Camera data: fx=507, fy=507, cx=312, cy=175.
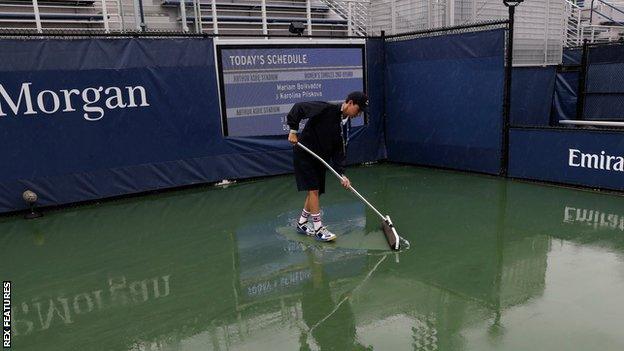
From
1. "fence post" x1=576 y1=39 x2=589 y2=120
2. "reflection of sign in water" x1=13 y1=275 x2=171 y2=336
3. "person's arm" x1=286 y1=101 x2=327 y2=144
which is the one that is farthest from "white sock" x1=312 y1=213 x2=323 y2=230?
"fence post" x1=576 y1=39 x2=589 y2=120

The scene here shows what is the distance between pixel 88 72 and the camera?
7.95 metres

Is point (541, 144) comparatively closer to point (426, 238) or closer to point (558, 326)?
point (426, 238)

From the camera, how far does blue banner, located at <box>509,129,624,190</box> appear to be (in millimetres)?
7500

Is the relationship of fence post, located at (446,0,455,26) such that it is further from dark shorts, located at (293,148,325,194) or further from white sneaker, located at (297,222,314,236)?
white sneaker, located at (297,222,314,236)

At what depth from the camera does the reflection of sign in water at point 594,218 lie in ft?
20.3

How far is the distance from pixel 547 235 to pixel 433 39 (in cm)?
497

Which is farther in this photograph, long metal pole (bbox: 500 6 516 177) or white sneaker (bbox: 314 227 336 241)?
long metal pole (bbox: 500 6 516 177)

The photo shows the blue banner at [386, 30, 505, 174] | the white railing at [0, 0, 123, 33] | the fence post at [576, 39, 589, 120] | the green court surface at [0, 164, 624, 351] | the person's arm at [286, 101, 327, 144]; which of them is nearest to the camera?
the green court surface at [0, 164, 624, 351]

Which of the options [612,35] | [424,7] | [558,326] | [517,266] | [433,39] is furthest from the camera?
[612,35]

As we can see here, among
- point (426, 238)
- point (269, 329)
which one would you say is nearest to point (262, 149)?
point (426, 238)

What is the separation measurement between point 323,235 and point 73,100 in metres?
4.72

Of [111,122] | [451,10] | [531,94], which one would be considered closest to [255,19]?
[451,10]

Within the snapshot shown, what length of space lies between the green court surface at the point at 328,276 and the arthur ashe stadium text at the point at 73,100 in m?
1.56

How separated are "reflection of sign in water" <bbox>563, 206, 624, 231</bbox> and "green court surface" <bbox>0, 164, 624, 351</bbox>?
0.07ft
